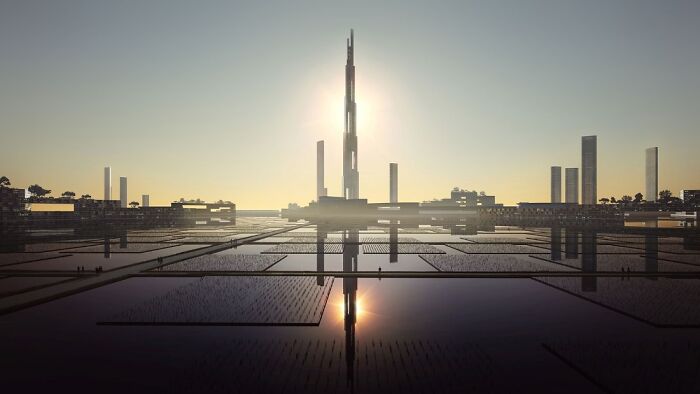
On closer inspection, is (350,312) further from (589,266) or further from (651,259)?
(651,259)

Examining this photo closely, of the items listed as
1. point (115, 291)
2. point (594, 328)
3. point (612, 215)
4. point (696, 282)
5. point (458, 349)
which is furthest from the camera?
point (612, 215)

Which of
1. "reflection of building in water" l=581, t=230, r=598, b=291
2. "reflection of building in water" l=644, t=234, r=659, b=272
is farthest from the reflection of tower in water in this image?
"reflection of building in water" l=644, t=234, r=659, b=272

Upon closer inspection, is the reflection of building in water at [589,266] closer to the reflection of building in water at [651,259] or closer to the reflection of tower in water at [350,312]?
the reflection of building in water at [651,259]

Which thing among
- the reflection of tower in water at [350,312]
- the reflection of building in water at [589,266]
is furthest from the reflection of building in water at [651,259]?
the reflection of tower in water at [350,312]

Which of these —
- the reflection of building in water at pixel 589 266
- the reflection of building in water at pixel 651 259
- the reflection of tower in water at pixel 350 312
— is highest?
the reflection of building in water at pixel 651 259

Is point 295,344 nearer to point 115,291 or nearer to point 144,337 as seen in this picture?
point 144,337

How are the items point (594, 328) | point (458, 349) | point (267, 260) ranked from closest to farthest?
point (458, 349), point (594, 328), point (267, 260)

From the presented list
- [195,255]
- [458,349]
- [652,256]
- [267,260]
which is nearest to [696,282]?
[652,256]

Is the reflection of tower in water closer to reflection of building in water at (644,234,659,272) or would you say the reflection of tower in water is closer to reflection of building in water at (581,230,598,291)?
reflection of building in water at (581,230,598,291)

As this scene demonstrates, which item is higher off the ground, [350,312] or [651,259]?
[651,259]

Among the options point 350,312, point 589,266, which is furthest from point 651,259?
point 350,312

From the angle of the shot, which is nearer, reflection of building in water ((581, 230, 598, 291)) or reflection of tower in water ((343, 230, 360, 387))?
reflection of tower in water ((343, 230, 360, 387))
